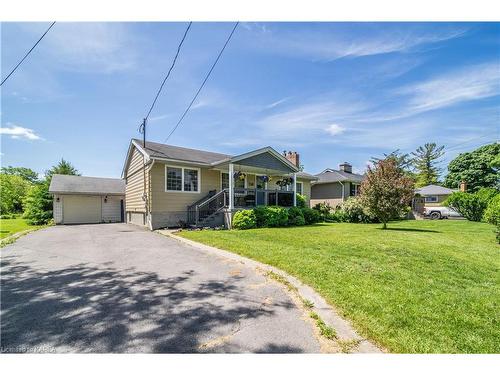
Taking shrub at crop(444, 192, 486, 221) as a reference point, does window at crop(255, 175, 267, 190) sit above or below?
above

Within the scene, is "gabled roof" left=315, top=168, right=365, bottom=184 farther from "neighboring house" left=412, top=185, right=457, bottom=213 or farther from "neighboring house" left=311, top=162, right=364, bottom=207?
"neighboring house" left=412, top=185, right=457, bottom=213

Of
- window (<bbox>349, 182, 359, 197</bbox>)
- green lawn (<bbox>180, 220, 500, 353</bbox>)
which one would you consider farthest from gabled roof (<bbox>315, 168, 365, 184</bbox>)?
green lawn (<bbox>180, 220, 500, 353</bbox>)

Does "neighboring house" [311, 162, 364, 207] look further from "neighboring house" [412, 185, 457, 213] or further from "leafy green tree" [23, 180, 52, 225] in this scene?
"leafy green tree" [23, 180, 52, 225]

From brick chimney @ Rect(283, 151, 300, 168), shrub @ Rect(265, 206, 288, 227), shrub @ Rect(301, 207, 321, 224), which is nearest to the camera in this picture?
shrub @ Rect(265, 206, 288, 227)

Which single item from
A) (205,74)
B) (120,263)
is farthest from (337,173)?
(120,263)

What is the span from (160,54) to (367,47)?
5.32 meters

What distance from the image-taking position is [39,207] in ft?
65.1

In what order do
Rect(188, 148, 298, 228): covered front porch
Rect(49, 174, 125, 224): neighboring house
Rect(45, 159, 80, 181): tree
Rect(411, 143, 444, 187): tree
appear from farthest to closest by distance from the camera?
Rect(411, 143, 444, 187): tree → Rect(45, 159, 80, 181): tree → Rect(49, 174, 125, 224): neighboring house → Rect(188, 148, 298, 228): covered front porch

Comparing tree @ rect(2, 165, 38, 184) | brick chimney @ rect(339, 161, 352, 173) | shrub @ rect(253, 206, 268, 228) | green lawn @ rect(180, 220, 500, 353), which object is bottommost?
green lawn @ rect(180, 220, 500, 353)

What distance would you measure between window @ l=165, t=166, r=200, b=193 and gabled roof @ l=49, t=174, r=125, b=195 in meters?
10.3

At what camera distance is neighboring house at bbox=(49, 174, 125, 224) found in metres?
19.3

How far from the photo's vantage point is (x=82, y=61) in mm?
6672

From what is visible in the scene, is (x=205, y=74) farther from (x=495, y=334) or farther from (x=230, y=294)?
(x=495, y=334)

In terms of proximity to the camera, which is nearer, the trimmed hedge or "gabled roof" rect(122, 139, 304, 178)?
the trimmed hedge
